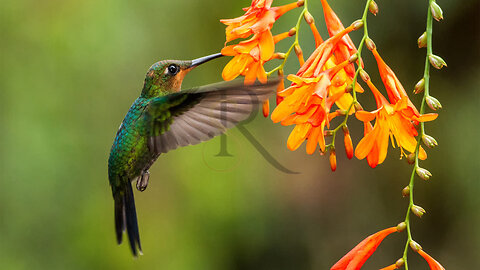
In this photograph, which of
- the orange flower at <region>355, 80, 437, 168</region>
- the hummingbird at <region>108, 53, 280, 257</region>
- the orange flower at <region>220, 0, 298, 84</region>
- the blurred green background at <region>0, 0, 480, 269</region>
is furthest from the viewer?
the blurred green background at <region>0, 0, 480, 269</region>

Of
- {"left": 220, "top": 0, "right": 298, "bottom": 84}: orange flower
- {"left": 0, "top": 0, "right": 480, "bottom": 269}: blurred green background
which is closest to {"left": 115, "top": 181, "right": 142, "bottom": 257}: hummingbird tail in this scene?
{"left": 220, "top": 0, "right": 298, "bottom": 84}: orange flower

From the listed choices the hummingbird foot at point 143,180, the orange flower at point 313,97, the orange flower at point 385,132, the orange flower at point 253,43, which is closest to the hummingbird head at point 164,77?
the hummingbird foot at point 143,180

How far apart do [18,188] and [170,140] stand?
2135 millimetres

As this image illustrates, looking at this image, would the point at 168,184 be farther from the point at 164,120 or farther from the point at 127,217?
the point at 164,120

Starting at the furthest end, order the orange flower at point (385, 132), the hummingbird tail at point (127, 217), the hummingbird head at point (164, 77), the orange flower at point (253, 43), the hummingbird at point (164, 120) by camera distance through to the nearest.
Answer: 1. the hummingbird tail at point (127, 217)
2. the hummingbird head at point (164, 77)
3. the hummingbird at point (164, 120)
4. the orange flower at point (253, 43)
5. the orange flower at point (385, 132)

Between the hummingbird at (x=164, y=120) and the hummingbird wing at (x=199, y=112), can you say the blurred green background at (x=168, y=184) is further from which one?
the hummingbird wing at (x=199, y=112)

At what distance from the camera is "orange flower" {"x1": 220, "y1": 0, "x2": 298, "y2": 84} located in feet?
4.92

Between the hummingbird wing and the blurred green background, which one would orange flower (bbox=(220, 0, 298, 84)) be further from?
the blurred green background

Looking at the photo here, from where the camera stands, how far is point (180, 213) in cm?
364

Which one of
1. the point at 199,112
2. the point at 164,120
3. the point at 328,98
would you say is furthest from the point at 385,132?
the point at 164,120

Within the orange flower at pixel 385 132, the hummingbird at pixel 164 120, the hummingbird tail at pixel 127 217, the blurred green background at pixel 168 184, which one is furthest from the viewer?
the blurred green background at pixel 168 184

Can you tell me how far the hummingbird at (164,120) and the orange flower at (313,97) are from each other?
0.28 feet

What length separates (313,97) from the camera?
4.60ft

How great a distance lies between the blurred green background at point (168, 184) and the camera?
3557mm
